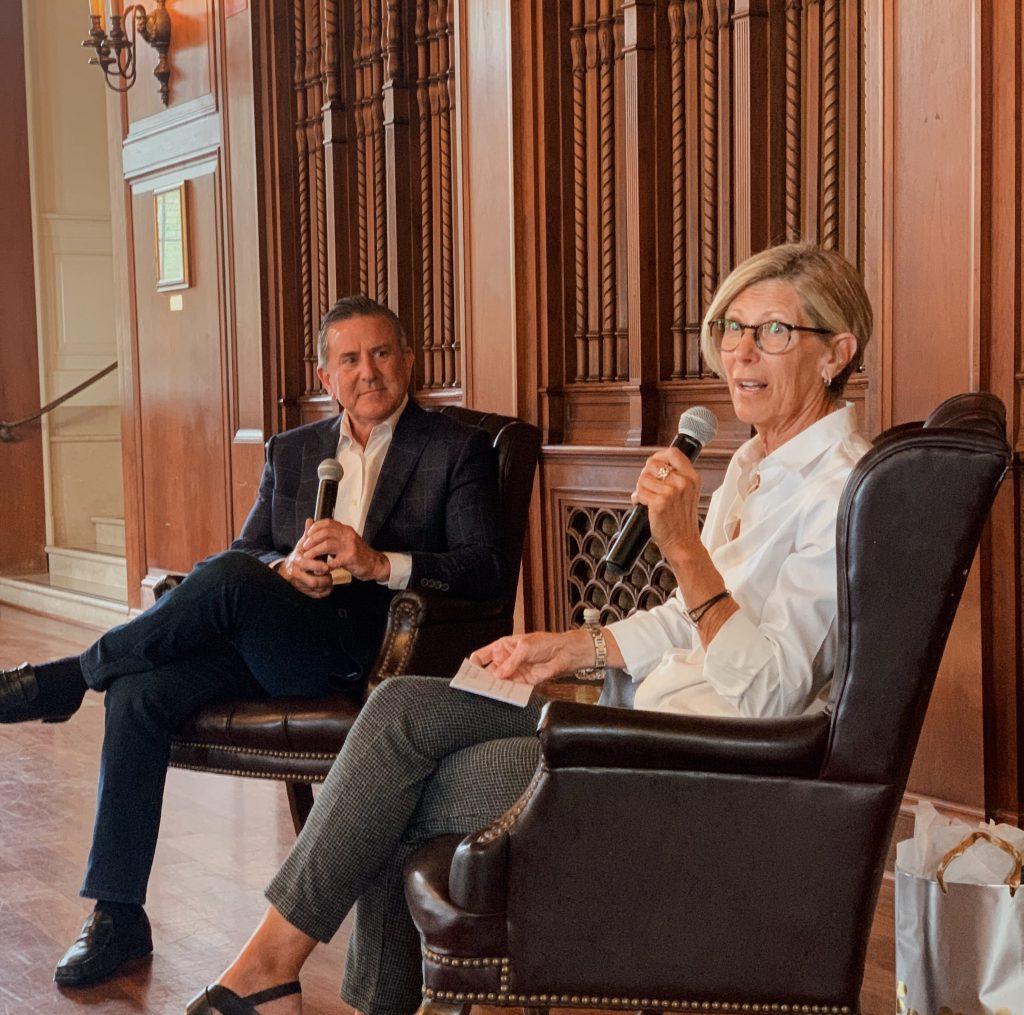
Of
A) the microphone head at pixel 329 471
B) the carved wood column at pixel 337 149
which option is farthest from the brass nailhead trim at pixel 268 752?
the carved wood column at pixel 337 149

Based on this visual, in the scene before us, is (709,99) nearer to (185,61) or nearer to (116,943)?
(116,943)

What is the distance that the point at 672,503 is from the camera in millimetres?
1889

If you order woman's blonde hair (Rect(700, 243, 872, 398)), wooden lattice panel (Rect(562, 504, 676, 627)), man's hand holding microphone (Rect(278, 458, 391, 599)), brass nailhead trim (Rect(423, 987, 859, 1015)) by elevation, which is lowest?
brass nailhead trim (Rect(423, 987, 859, 1015))

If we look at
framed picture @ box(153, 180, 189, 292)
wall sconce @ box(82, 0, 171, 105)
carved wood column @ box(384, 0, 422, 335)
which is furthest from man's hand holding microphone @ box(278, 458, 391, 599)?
wall sconce @ box(82, 0, 171, 105)

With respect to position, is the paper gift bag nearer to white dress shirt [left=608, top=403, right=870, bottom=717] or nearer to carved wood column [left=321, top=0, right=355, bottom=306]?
white dress shirt [left=608, top=403, right=870, bottom=717]

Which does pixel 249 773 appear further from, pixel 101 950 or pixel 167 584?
pixel 167 584

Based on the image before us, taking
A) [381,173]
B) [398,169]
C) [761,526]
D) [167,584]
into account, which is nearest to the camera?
[761,526]

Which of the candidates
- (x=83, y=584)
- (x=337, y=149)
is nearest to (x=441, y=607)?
(x=337, y=149)

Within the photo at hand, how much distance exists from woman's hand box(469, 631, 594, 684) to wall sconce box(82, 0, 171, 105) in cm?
426

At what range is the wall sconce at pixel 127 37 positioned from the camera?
5707 millimetres

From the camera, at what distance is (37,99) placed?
26.9 feet

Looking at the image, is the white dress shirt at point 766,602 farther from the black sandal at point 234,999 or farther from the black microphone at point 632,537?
the black sandal at point 234,999

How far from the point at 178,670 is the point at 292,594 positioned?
0.87 ft

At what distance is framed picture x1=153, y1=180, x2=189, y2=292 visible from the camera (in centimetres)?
571
